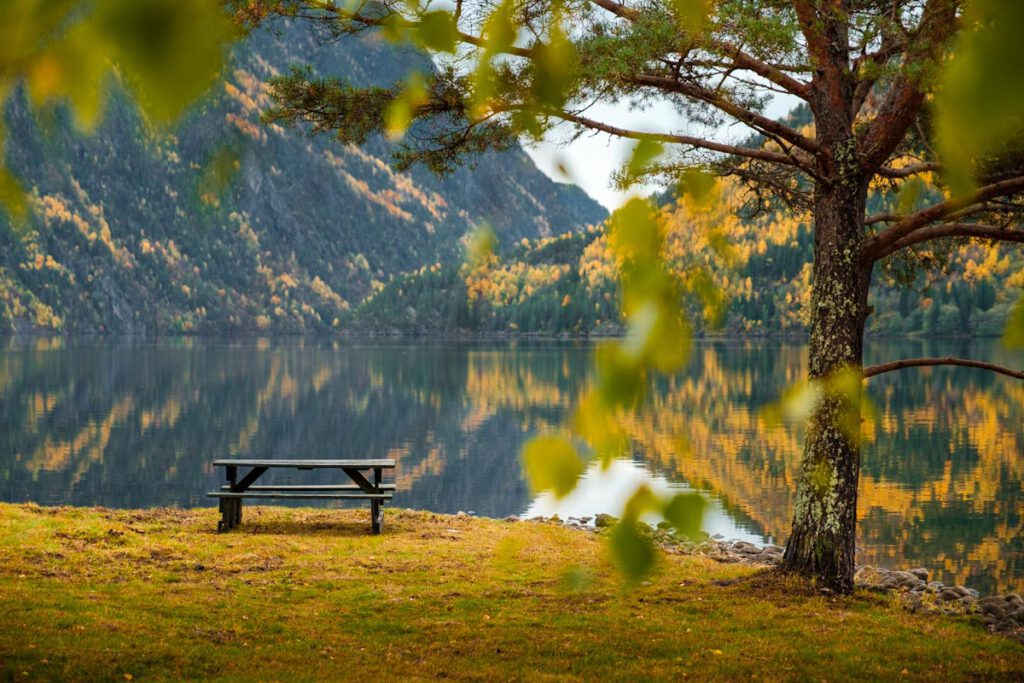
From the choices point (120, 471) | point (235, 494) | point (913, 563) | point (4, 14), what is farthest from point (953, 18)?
point (120, 471)

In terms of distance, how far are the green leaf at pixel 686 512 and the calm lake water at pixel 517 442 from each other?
0.02 metres

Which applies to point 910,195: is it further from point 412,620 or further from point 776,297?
point 776,297

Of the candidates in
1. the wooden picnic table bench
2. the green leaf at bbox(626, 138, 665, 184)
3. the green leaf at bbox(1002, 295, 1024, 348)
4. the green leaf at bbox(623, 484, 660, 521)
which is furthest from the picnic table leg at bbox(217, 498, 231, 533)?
the green leaf at bbox(626, 138, 665, 184)

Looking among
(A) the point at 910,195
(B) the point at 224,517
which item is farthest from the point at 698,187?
(B) the point at 224,517

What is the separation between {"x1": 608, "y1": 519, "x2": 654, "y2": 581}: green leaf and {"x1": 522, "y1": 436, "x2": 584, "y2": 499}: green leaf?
0.27 ft

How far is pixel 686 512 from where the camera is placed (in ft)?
3.99

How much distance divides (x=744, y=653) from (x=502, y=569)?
397cm

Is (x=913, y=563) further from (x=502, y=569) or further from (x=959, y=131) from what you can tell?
(x=959, y=131)

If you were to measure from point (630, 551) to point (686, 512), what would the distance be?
94mm

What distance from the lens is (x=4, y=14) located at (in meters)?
0.98

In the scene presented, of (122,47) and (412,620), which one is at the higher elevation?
(122,47)

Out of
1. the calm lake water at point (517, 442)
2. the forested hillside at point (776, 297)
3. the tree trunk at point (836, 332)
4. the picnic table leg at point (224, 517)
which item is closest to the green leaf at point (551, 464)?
the calm lake water at point (517, 442)

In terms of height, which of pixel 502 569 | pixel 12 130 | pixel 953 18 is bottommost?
pixel 502 569

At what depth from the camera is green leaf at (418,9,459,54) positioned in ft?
4.50
